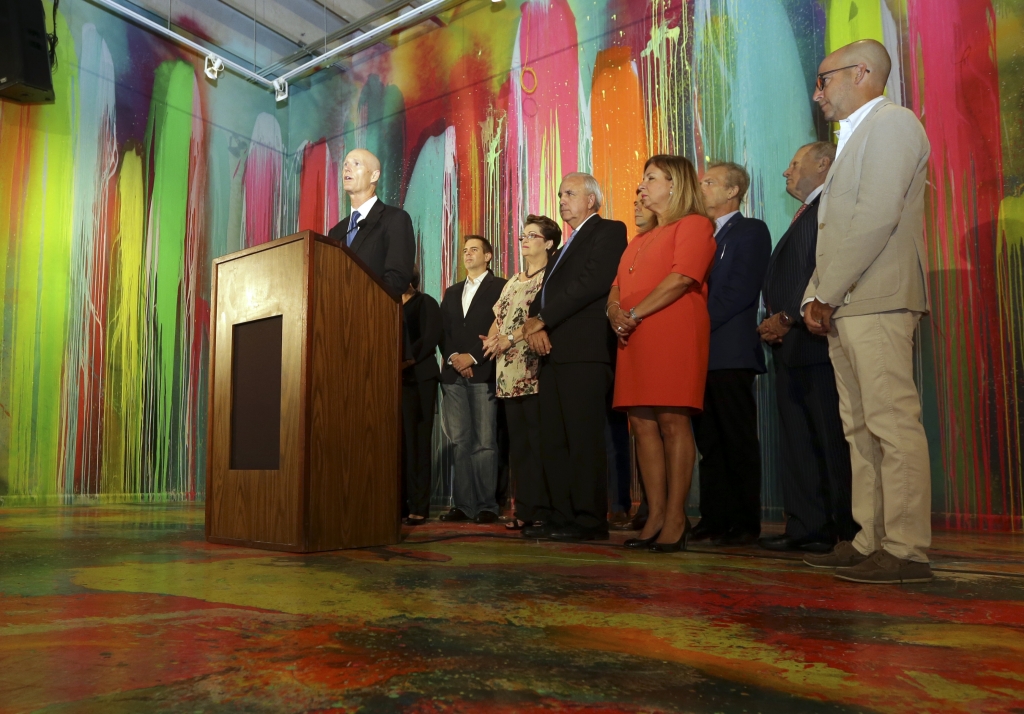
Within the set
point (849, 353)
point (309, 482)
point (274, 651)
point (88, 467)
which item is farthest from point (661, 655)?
point (88, 467)

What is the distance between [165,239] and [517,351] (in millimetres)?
3890

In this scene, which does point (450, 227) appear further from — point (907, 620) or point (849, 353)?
point (907, 620)

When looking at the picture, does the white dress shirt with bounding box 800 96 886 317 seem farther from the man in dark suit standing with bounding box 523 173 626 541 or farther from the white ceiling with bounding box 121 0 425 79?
the white ceiling with bounding box 121 0 425 79

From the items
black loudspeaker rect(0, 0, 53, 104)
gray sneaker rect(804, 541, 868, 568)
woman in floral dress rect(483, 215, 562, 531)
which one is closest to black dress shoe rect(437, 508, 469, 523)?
woman in floral dress rect(483, 215, 562, 531)

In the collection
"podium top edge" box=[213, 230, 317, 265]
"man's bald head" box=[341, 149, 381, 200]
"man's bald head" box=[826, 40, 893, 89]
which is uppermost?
"man's bald head" box=[341, 149, 381, 200]

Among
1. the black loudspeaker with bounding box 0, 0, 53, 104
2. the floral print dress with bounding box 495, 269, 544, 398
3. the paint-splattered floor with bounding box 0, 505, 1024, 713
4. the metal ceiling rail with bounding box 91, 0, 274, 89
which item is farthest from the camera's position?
the metal ceiling rail with bounding box 91, 0, 274, 89

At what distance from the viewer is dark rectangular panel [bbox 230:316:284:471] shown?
246cm

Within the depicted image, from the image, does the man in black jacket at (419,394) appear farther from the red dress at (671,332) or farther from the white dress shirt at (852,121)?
the white dress shirt at (852,121)

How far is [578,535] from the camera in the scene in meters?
2.83

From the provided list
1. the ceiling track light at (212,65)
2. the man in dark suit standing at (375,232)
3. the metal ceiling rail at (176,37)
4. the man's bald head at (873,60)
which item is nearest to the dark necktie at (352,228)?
the man in dark suit standing at (375,232)

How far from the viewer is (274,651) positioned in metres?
1.20

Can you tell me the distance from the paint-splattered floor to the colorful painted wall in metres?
1.82

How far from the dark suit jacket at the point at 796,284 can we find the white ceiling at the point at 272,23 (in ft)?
14.1

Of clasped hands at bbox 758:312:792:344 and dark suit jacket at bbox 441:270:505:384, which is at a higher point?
dark suit jacket at bbox 441:270:505:384
